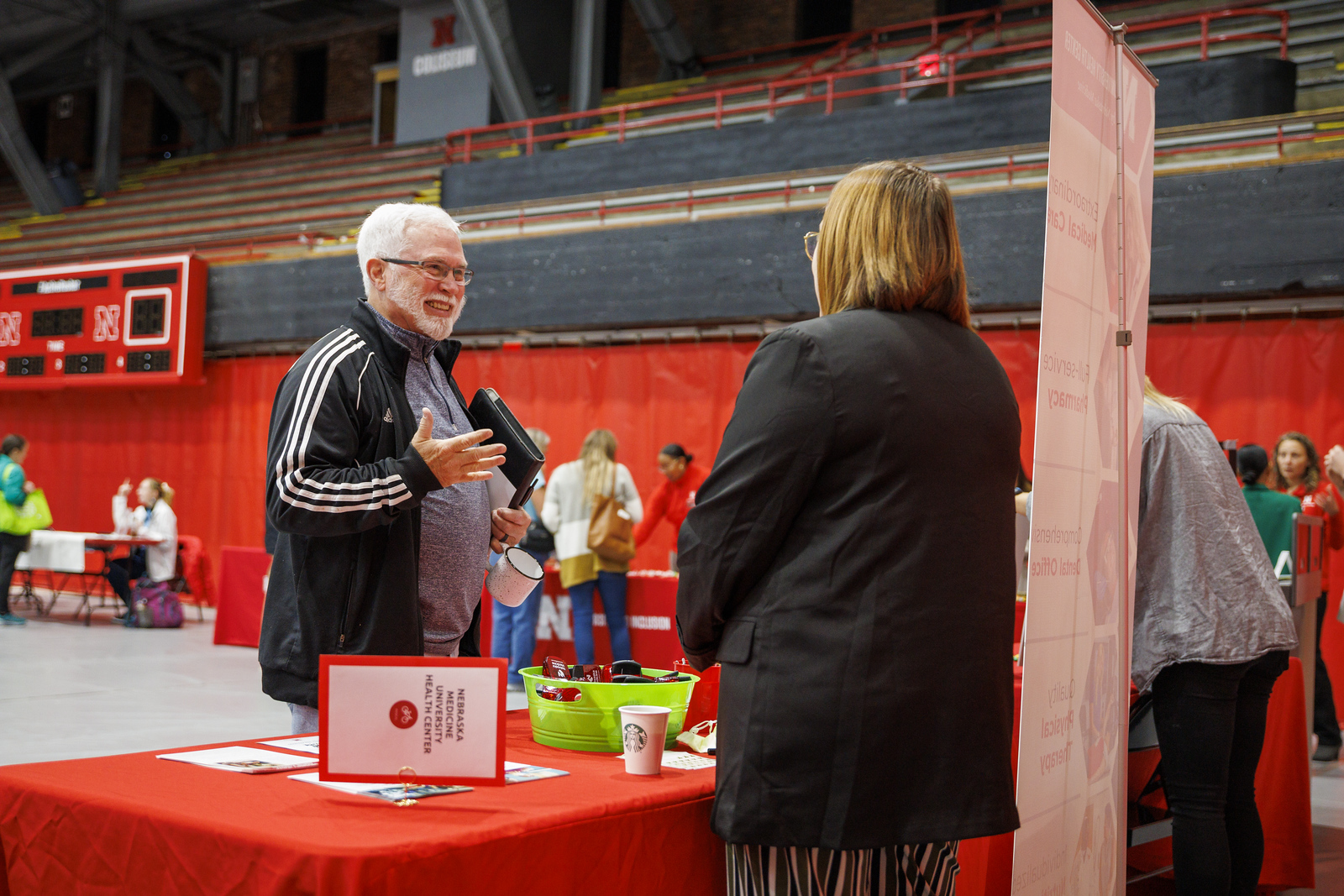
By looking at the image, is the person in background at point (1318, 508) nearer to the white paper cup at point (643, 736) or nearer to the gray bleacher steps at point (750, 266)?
the gray bleacher steps at point (750, 266)

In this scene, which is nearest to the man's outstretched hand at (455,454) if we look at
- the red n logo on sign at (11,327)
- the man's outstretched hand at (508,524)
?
the man's outstretched hand at (508,524)

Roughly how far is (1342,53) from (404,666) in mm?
11426

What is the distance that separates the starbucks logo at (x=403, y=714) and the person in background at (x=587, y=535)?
5344 mm

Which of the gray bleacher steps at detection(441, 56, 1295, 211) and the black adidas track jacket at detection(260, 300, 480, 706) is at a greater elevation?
the gray bleacher steps at detection(441, 56, 1295, 211)

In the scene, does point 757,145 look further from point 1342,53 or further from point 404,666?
point 404,666

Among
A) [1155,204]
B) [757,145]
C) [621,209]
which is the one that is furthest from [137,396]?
[1155,204]

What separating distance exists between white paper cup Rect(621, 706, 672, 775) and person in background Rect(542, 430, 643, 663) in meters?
5.12

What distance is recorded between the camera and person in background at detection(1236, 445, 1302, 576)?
16.7ft

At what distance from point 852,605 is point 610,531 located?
5.47 meters

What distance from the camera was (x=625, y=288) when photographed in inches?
393

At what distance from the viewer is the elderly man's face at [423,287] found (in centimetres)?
210

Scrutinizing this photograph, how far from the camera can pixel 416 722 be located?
1560 mm

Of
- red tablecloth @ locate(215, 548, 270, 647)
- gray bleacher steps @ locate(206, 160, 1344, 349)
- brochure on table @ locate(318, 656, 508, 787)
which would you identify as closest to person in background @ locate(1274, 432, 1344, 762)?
gray bleacher steps @ locate(206, 160, 1344, 349)

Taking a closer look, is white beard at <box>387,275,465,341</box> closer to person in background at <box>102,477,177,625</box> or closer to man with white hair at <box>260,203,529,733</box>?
man with white hair at <box>260,203,529,733</box>
